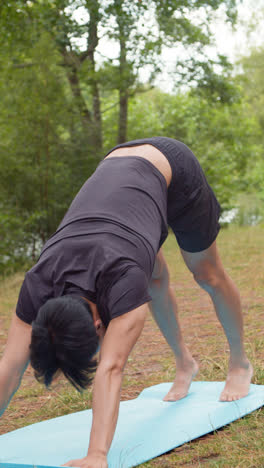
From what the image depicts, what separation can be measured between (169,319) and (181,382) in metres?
0.42

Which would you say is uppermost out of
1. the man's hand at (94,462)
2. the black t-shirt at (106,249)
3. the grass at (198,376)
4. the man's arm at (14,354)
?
the black t-shirt at (106,249)

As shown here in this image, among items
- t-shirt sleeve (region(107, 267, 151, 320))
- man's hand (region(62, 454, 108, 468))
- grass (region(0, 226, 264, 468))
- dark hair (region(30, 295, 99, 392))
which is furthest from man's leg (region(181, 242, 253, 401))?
man's hand (region(62, 454, 108, 468))

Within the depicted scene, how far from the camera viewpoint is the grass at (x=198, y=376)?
2.46 metres

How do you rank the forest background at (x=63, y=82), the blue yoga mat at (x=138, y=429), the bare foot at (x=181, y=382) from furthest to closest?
1. the forest background at (x=63, y=82)
2. the bare foot at (x=181, y=382)
3. the blue yoga mat at (x=138, y=429)

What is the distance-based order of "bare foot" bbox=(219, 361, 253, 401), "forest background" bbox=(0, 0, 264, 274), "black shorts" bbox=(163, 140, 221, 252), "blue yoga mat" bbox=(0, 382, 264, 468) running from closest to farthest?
"blue yoga mat" bbox=(0, 382, 264, 468) → "black shorts" bbox=(163, 140, 221, 252) → "bare foot" bbox=(219, 361, 253, 401) → "forest background" bbox=(0, 0, 264, 274)

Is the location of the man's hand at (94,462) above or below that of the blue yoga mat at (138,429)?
above

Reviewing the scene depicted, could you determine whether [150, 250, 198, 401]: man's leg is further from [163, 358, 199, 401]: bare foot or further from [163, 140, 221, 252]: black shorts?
[163, 140, 221, 252]: black shorts

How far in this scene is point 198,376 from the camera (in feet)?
12.6

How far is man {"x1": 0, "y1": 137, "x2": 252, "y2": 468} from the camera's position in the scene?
193 centimetres

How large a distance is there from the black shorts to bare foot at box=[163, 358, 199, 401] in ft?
2.64

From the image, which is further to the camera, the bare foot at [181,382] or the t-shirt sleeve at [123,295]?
the bare foot at [181,382]

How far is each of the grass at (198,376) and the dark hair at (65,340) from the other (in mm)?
681

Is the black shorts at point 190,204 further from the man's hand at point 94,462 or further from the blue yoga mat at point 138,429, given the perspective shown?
the man's hand at point 94,462

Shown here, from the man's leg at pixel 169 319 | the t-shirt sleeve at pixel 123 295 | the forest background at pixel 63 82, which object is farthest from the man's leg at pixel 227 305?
the forest background at pixel 63 82
